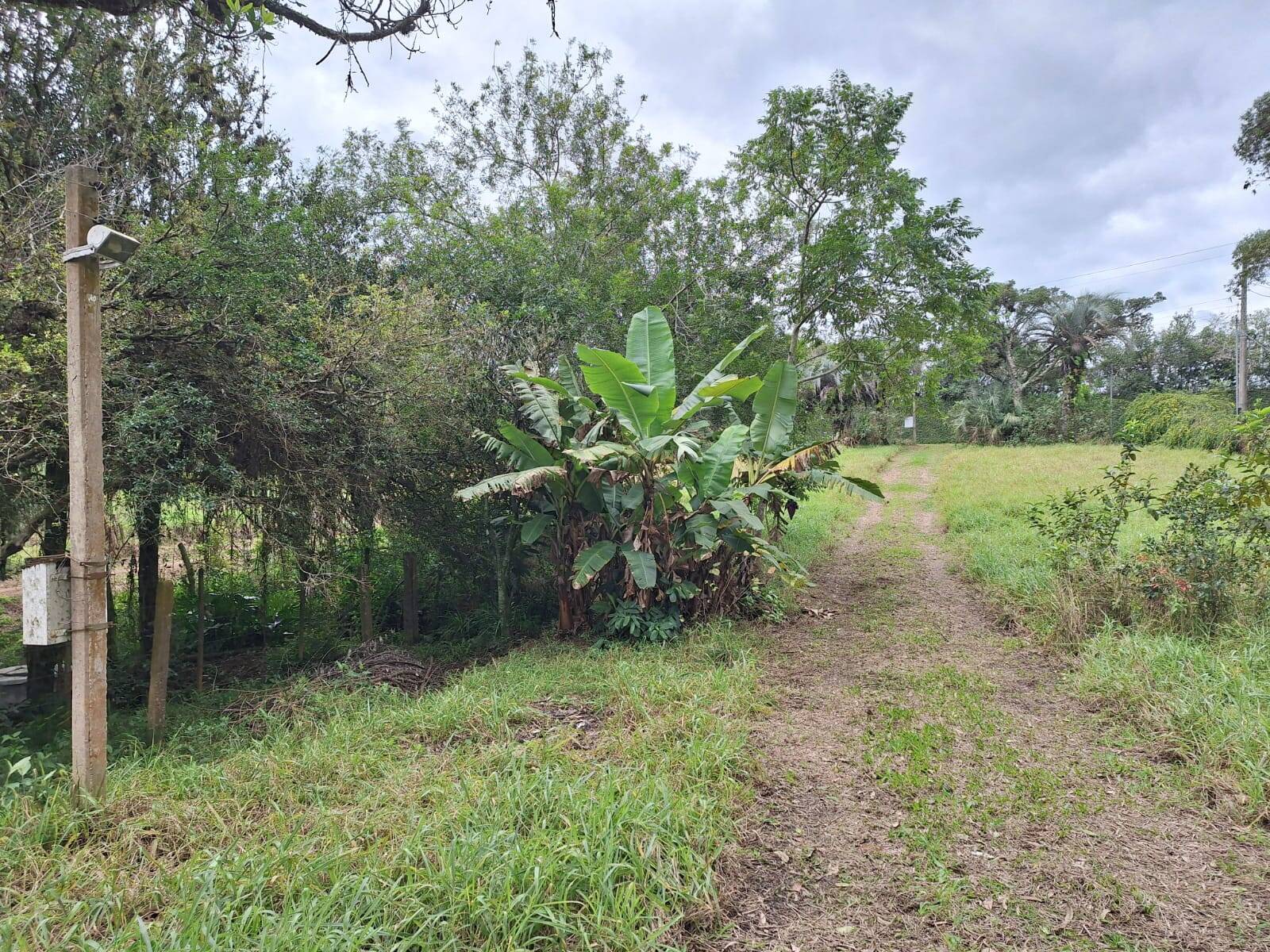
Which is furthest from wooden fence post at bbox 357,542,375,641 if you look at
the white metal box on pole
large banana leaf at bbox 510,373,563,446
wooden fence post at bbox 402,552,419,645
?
the white metal box on pole

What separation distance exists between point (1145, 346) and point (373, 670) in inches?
1779

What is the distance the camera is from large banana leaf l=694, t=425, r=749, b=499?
5.96m

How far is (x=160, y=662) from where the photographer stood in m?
4.98

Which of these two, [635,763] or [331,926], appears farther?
[635,763]

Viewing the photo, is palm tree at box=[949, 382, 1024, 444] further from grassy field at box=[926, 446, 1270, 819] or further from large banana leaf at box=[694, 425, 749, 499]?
large banana leaf at box=[694, 425, 749, 499]

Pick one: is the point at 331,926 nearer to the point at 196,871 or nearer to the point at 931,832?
the point at 196,871

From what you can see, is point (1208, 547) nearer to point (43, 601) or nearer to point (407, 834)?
point (407, 834)

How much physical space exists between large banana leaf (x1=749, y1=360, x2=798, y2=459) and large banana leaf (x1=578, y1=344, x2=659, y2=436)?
4.64 feet

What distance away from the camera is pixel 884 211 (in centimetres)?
884

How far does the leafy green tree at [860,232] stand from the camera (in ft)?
28.5

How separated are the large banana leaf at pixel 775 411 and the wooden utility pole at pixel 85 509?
17.4ft

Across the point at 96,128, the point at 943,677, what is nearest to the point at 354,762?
the point at 943,677

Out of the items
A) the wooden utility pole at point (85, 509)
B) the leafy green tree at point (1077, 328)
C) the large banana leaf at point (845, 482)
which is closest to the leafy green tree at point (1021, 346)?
the leafy green tree at point (1077, 328)

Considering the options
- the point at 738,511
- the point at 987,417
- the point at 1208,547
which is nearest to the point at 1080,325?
the point at 987,417
